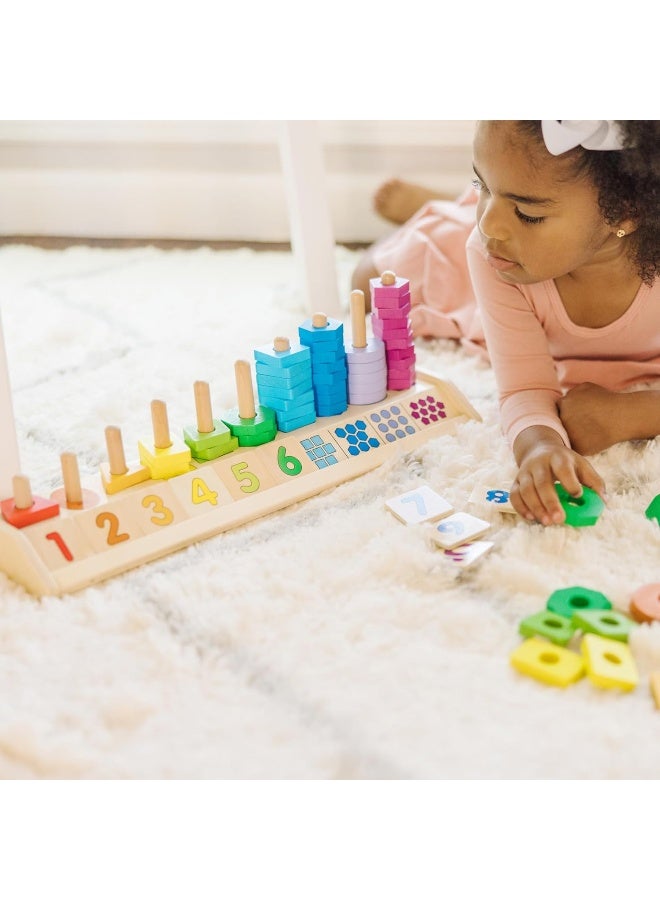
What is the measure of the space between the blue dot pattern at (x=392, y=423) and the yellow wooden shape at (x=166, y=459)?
0.71 ft

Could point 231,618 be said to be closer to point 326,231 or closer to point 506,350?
point 506,350

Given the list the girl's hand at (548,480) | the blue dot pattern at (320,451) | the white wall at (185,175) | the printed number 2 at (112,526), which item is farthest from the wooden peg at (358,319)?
the white wall at (185,175)

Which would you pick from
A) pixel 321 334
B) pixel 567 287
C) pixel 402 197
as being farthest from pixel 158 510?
pixel 402 197

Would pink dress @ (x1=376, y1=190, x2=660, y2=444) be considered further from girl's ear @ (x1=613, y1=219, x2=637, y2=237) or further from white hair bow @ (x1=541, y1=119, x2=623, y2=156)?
white hair bow @ (x1=541, y1=119, x2=623, y2=156)

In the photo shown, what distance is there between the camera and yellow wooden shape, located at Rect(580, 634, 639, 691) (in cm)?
74

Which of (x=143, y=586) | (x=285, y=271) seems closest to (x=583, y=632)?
(x=143, y=586)

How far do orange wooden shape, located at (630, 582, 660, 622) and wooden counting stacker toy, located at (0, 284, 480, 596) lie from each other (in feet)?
1.05

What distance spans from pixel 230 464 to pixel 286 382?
101 mm

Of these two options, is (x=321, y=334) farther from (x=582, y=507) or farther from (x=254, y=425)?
(x=582, y=507)

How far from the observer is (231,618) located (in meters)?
0.83

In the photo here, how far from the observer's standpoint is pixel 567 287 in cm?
108

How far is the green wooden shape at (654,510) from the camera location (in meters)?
0.93

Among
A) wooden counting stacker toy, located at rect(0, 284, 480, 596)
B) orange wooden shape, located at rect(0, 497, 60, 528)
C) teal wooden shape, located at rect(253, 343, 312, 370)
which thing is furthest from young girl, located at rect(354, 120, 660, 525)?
orange wooden shape, located at rect(0, 497, 60, 528)
